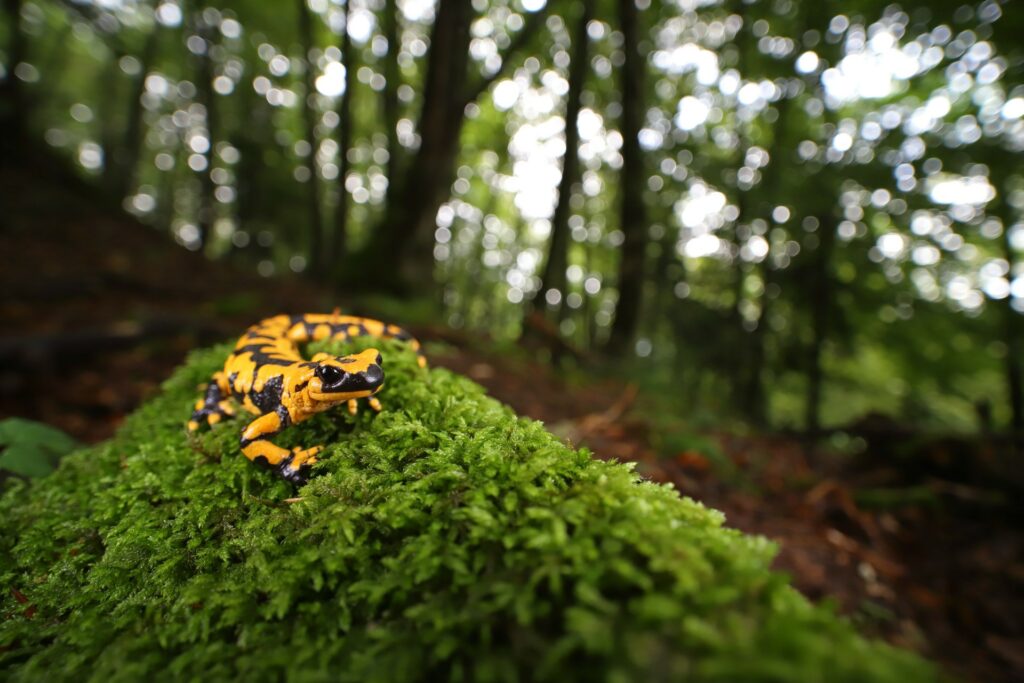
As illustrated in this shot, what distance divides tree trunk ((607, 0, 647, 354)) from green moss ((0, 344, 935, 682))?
7.73m

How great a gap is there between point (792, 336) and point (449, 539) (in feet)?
33.8

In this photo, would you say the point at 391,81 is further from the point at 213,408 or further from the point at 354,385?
the point at 354,385

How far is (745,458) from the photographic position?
5602 mm

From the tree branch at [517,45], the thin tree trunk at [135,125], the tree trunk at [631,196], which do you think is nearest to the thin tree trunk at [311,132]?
the thin tree trunk at [135,125]

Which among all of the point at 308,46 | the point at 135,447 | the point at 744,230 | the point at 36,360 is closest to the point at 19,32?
the point at 308,46

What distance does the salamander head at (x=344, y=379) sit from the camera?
188 centimetres

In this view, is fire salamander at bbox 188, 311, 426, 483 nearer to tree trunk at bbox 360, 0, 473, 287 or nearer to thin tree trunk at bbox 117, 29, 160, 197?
tree trunk at bbox 360, 0, 473, 287

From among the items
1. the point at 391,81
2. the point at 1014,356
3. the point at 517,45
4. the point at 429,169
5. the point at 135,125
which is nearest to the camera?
the point at 1014,356

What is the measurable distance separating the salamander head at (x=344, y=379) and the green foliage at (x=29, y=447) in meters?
1.60

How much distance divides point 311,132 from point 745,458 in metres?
14.6

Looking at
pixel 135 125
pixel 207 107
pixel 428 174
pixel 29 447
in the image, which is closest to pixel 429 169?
pixel 428 174

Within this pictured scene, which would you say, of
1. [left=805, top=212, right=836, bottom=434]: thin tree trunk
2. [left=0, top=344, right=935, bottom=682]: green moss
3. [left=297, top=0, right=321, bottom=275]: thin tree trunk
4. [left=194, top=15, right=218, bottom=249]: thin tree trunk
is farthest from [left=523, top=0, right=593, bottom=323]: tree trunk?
[left=194, top=15, right=218, bottom=249]: thin tree trunk

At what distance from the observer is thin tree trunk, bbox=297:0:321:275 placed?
12914 millimetres

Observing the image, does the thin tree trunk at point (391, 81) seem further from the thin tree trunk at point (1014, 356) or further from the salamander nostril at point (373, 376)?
the thin tree trunk at point (1014, 356)
